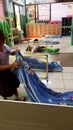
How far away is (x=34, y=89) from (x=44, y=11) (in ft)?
31.2

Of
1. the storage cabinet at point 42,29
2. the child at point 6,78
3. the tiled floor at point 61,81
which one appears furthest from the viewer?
the storage cabinet at point 42,29

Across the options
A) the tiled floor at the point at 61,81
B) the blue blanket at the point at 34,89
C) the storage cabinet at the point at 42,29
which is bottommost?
the tiled floor at the point at 61,81

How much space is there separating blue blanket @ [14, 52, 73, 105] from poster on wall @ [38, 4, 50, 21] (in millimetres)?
9162

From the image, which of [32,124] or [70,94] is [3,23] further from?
[32,124]

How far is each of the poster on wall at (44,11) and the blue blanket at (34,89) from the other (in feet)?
30.1

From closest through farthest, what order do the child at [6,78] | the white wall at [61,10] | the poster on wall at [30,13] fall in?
the child at [6,78] < the white wall at [61,10] < the poster on wall at [30,13]

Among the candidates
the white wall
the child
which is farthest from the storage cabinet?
the child

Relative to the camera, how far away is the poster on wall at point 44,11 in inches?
415

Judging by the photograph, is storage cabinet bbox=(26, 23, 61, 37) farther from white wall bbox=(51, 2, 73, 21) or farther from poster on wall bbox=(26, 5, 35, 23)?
white wall bbox=(51, 2, 73, 21)

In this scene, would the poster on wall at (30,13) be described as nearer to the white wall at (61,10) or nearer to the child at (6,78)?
the white wall at (61,10)

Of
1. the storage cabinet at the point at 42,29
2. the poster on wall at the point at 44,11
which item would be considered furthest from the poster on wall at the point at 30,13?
the storage cabinet at the point at 42,29

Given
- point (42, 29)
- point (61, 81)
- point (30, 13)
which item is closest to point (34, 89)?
point (61, 81)

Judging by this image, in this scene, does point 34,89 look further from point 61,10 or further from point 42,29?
point 61,10

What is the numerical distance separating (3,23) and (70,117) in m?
5.79
